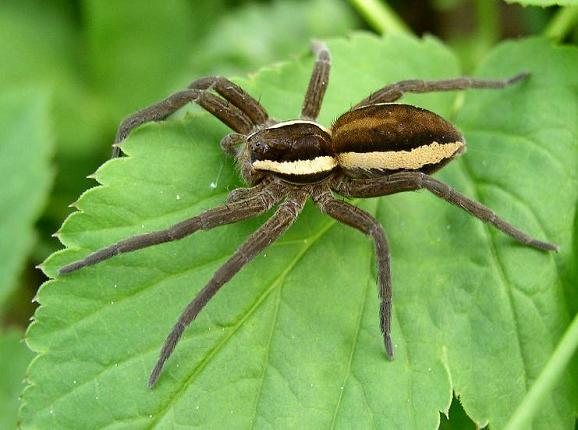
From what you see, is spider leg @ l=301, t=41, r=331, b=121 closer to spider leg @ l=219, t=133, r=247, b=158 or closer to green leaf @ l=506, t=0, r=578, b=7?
spider leg @ l=219, t=133, r=247, b=158

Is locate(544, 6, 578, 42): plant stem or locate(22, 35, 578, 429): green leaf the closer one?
locate(22, 35, 578, 429): green leaf

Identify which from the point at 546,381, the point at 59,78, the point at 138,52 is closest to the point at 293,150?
the point at 546,381

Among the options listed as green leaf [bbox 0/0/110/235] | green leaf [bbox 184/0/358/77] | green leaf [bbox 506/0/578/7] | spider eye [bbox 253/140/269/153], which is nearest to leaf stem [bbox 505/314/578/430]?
green leaf [bbox 506/0/578/7]

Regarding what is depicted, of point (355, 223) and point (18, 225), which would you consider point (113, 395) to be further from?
point (18, 225)

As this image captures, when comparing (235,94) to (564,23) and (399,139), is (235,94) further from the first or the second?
(564,23)

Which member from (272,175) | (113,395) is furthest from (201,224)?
(113,395)

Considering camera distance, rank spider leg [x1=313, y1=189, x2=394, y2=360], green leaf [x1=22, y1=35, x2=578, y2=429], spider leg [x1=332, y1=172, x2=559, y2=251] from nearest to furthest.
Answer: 1. green leaf [x1=22, y1=35, x2=578, y2=429]
2. spider leg [x1=313, y1=189, x2=394, y2=360]
3. spider leg [x1=332, y1=172, x2=559, y2=251]

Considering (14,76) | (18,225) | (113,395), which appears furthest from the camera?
(14,76)
